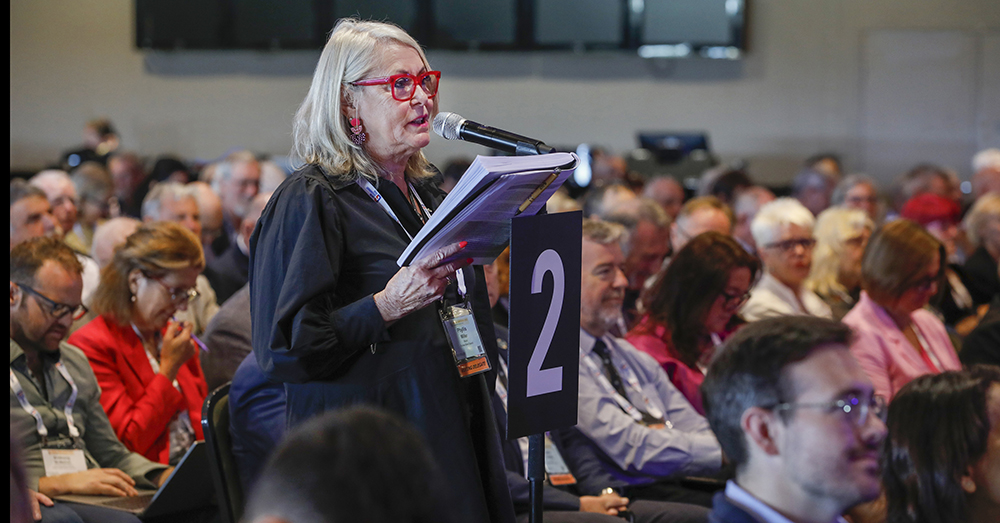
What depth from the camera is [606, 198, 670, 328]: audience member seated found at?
4344 mm

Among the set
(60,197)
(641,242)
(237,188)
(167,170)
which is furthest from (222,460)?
(167,170)

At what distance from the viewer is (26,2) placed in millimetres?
9539

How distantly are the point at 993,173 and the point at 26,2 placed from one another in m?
9.10

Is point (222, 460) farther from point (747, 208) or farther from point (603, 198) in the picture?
point (747, 208)

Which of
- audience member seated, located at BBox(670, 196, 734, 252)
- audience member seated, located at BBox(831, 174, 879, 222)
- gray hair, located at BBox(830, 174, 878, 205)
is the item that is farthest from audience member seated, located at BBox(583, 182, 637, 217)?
gray hair, located at BBox(830, 174, 878, 205)

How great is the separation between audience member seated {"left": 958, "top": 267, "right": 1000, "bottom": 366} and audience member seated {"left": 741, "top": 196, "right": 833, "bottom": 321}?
2.73 ft

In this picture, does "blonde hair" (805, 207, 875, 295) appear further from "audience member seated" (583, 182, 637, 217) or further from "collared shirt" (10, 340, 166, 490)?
"collared shirt" (10, 340, 166, 490)

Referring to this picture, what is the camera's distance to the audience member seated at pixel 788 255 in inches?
171

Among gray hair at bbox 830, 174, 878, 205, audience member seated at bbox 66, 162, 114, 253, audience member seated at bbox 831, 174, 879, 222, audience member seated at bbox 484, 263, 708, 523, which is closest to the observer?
audience member seated at bbox 484, 263, 708, 523

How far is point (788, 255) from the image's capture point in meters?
4.42

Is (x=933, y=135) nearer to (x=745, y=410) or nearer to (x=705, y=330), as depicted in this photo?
(x=705, y=330)

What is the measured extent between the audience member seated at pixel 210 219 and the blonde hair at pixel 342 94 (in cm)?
375

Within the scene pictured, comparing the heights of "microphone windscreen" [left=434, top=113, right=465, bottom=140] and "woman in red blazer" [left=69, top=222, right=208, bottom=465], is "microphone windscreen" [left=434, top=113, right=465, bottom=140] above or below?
above

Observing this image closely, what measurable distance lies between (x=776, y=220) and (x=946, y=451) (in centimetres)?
247
